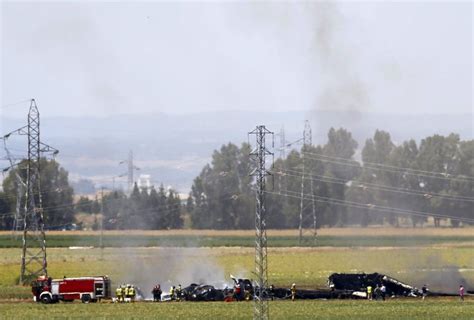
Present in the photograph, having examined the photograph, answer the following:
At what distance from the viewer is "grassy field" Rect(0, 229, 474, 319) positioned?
68.8 meters

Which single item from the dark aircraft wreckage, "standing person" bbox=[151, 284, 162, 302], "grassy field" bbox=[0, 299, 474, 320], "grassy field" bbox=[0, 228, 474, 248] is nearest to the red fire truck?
"grassy field" bbox=[0, 299, 474, 320]

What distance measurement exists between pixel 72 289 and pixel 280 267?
30.7 m

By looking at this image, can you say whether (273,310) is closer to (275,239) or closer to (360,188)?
(275,239)

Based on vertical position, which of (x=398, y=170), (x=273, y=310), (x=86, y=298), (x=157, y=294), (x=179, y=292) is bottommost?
(x=273, y=310)

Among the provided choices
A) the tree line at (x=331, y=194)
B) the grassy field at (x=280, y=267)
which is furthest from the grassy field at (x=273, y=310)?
the tree line at (x=331, y=194)

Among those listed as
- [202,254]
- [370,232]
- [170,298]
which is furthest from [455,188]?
[170,298]

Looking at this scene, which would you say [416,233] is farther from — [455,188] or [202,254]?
[455,188]

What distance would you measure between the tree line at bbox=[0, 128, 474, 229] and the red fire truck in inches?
2887

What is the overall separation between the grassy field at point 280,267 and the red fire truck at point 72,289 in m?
1.97

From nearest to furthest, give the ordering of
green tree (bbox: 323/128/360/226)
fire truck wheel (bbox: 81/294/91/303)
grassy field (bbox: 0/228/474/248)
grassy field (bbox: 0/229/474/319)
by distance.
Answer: grassy field (bbox: 0/229/474/319)
fire truck wheel (bbox: 81/294/91/303)
grassy field (bbox: 0/228/474/248)
green tree (bbox: 323/128/360/226)

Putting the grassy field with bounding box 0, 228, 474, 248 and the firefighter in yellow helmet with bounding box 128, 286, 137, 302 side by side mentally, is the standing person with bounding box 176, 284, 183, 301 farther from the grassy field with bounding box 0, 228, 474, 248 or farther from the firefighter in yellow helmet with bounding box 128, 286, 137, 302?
the grassy field with bounding box 0, 228, 474, 248

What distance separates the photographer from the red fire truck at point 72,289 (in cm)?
7900

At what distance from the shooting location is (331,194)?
172625 millimetres

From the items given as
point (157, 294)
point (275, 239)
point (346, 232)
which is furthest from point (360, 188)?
point (157, 294)
